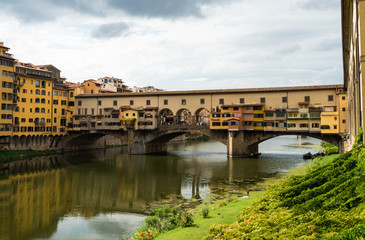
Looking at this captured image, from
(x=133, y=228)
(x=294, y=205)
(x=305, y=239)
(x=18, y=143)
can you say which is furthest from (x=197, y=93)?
(x=305, y=239)

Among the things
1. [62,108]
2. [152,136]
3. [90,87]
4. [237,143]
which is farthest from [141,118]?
[90,87]

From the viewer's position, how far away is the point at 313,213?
10.1 metres

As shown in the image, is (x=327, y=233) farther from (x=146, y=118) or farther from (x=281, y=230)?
(x=146, y=118)

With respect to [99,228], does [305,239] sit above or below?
above

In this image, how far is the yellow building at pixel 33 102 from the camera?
55.7m

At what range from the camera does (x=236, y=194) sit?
26797mm

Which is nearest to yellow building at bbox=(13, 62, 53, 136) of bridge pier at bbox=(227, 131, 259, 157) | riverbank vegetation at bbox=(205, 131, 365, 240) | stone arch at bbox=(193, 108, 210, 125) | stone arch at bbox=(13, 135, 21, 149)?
stone arch at bbox=(13, 135, 21, 149)

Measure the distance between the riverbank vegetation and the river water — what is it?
9.22 meters

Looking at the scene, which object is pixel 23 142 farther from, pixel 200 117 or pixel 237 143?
pixel 200 117

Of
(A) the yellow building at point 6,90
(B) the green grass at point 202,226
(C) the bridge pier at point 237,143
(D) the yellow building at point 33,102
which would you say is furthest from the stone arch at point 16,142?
(B) the green grass at point 202,226

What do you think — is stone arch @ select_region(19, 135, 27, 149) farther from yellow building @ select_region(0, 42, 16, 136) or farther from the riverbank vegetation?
the riverbank vegetation

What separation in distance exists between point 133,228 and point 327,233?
44.5ft

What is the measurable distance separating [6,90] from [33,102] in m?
7.55

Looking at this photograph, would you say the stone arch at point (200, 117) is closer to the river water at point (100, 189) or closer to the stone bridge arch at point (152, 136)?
the stone bridge arch at point (152, 136)
